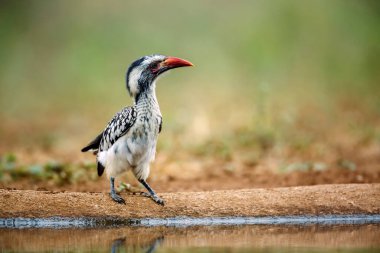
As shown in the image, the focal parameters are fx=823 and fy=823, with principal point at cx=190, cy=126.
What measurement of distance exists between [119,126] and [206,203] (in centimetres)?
113

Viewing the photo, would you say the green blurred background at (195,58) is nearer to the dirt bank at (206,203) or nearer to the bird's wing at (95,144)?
the bird's wing at (95,144)

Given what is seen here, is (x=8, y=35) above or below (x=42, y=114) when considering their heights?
above

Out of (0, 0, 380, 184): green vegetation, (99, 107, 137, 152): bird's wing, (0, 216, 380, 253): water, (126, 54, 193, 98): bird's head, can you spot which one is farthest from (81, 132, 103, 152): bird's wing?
(0, 0, 380, 184): green vegetation

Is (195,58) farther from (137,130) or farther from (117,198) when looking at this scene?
(117,198)

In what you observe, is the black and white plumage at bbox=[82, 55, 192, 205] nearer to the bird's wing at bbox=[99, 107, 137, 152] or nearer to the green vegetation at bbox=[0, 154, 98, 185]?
the bird's wing at bbox=[99, 107, 137, 152]

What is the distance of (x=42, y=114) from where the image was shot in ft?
59.2

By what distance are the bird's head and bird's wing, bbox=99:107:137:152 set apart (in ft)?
0.82

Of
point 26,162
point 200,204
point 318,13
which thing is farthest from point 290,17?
point 200,204

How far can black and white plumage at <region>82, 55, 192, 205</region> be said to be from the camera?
7.92 m

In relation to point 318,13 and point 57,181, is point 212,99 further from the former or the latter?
point 57,181

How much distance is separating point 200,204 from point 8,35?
14324mm

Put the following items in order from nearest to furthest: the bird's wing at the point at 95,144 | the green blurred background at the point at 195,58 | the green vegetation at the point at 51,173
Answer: the bird's wing at the point at 95,144, the green vegetation at the point at 51,173, the green blurred background at the point at 195,58

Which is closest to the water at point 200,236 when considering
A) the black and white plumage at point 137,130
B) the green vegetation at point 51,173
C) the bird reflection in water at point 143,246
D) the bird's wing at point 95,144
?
the bird reflection in water at point 143,246

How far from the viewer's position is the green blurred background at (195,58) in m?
17.3
